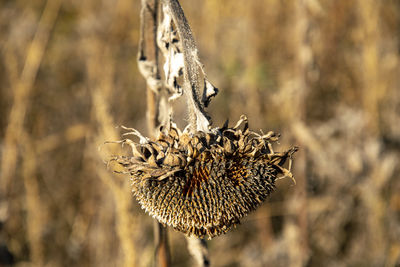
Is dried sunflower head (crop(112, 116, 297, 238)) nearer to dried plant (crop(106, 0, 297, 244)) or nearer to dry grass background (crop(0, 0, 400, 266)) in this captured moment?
dried plant (crop(106, 0, 297, 244))

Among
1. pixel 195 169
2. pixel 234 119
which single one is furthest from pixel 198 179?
pixel 234 119

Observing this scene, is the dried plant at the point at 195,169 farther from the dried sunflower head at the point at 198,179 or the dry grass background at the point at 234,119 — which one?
the dry grass background at the point at 234,119

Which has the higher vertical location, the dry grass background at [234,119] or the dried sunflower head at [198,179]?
the dry grass background at [234,119]

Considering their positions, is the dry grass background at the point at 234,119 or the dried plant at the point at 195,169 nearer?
the dried plant at the point at 195,169

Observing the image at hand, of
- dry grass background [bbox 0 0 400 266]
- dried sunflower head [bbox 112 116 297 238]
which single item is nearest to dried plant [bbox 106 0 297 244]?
dried sunflower head [bbox 112 116 297 238]

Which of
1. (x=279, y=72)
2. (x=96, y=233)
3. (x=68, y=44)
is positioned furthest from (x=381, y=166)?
(x=68, y=44)

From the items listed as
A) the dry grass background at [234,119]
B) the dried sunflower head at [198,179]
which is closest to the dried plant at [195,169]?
the dried sunflower head at [198,179]

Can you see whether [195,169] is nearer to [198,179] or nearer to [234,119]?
[198,179]
